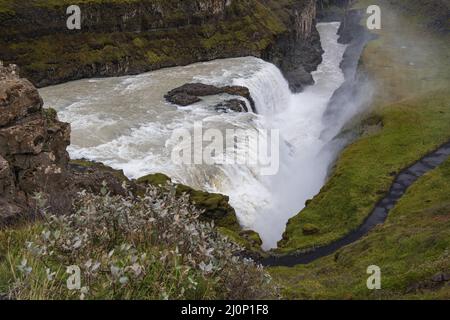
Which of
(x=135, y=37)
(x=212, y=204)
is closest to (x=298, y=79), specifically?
(x=135, y=37)

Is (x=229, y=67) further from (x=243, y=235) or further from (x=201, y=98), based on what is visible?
(x=243, y=235)

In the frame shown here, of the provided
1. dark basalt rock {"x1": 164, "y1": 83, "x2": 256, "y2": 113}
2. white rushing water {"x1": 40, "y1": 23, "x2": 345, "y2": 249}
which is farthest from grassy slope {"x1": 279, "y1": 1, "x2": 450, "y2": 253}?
dark basalt rock {"x1": 164, "y1": 83, "x2": 256, "y2": 113}

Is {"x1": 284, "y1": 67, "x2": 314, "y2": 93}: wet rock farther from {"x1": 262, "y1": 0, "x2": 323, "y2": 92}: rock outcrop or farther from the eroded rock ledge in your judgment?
the eroded rock ledge

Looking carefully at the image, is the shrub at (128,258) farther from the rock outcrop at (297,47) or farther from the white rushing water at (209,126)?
the rock outcrop at (297,47)

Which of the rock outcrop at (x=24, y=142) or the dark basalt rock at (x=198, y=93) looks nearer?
the rock outcrop at (x=24, y=142)

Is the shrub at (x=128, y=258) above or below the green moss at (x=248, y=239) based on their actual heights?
above

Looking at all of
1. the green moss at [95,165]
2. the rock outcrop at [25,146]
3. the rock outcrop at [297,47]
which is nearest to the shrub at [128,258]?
the rock outcrop at [25,146]
